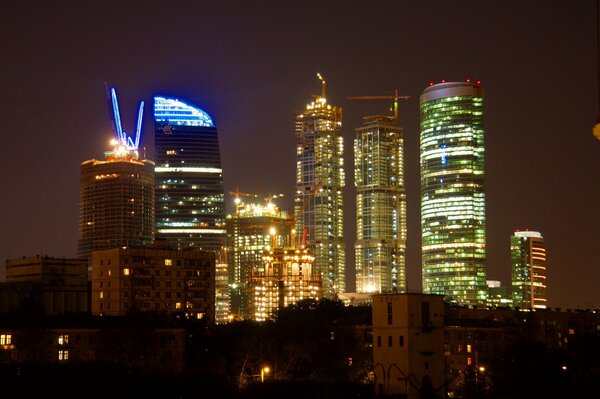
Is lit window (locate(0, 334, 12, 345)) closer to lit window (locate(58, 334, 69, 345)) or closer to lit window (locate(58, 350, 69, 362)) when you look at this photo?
lit window (locate(58, 334, 69, 345))

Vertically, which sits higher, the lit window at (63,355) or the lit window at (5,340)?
the lit window at (5,340)

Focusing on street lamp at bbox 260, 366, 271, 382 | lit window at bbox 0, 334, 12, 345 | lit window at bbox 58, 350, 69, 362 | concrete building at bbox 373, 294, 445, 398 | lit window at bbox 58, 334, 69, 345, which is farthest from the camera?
lit window at bbox 58, 334, 69, 345

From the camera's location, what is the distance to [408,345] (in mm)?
95938

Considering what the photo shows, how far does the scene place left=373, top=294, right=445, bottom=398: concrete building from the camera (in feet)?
315

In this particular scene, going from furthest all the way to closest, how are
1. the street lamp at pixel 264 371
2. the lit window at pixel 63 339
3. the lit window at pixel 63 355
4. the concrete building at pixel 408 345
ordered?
the lit window at pixel 63 339 < the lit window at pixel 63 355 < the street lamp at pixel 264 371 < the concrete building at pixel 408 345

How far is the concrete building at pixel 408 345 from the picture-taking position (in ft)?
315

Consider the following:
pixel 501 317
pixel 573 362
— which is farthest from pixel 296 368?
pixel 501 317

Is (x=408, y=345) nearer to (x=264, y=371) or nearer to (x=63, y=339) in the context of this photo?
(x=264, y=371)

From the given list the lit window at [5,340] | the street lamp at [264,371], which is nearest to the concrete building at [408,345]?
the street lamp at [264,371]

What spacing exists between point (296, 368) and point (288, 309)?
39.3 meters

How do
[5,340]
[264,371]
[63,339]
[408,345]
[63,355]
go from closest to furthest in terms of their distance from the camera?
1. [408,345]
2. [264,371]
3. [5,340]
4. [63,355]
5. [63,339]

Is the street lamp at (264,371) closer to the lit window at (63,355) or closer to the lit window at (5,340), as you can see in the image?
the lit window at (63,355)

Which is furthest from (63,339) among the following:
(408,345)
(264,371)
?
(408,345)

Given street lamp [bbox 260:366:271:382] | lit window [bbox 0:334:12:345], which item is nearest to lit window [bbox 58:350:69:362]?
lit window [bbox 0:334:12:345]
